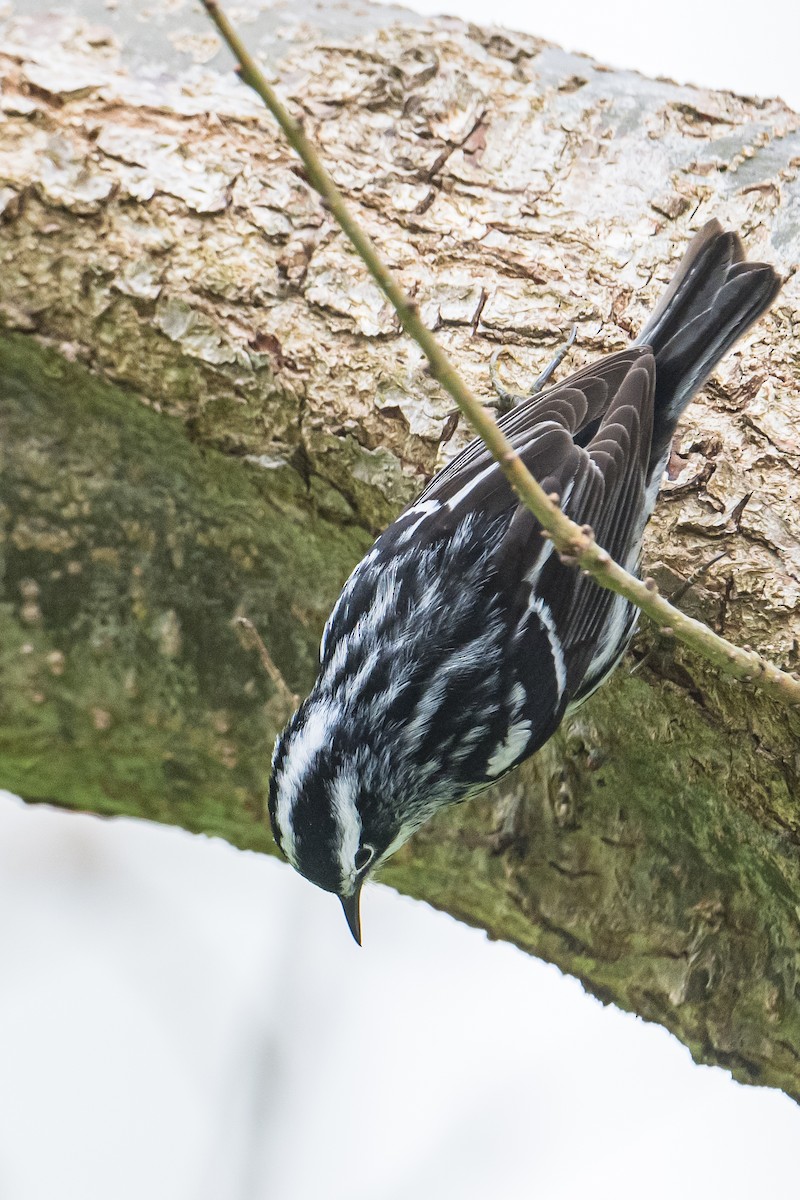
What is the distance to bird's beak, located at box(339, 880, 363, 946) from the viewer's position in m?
2.91

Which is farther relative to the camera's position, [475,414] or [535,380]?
[535,380]

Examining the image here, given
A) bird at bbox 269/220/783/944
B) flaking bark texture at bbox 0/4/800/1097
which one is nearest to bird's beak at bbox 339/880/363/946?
bird at bbox 269/220/783/944

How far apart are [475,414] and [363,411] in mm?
1268

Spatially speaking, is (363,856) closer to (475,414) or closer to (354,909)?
(354,909)

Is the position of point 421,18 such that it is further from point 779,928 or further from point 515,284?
point 779,928

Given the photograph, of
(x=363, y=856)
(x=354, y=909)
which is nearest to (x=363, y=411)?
(x=363, y=856)

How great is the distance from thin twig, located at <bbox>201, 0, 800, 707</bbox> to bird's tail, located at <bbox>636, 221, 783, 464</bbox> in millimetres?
1022

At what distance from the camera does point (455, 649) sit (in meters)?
2.80

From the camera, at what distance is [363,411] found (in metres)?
2.92

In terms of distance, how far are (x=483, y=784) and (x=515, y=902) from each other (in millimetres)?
524

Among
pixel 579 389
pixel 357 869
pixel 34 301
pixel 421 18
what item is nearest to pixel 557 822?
pixel 357 869

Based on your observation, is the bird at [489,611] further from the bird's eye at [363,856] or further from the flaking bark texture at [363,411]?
the flaking bark texture at [363,411]

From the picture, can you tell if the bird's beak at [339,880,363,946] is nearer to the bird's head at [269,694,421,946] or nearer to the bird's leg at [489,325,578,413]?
the bird's head at [269,694,421,946]

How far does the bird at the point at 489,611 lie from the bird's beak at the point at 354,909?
0.04 meters
